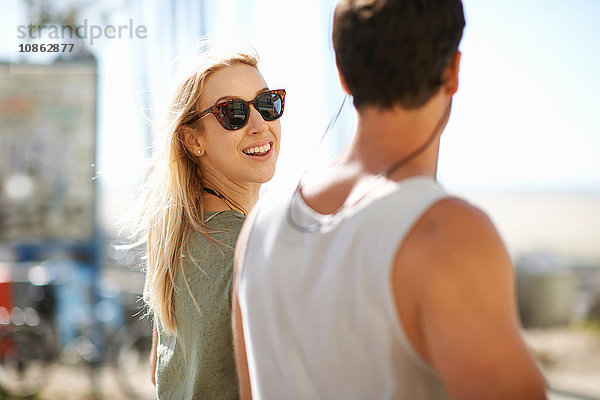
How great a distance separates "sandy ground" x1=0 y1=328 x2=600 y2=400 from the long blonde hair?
169 inches

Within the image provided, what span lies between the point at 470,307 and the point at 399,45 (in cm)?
40

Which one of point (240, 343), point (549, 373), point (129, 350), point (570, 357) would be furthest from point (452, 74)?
point (570, 357)

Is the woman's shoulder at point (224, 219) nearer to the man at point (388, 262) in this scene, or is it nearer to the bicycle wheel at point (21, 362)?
the man at point (388, 262)

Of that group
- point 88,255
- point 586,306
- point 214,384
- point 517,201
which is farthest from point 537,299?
point 517,201

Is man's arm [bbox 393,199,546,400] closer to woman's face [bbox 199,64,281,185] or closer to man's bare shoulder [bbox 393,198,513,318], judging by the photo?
man's bare shoulder [bbox 393,198,513,318]

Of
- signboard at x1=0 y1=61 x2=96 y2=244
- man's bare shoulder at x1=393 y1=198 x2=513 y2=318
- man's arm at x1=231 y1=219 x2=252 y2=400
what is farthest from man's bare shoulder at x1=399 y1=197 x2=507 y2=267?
signboard at x1=0 y1=61 x2=96 y2=244

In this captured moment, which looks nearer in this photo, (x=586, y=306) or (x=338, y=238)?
(x=338, y=238)

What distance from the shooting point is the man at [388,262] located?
900 millimetres

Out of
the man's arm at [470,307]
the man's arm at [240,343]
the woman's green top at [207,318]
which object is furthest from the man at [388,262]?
the woman's green top at [207,318]

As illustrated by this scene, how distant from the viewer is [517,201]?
53094 millimetres

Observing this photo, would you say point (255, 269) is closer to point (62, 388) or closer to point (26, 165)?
point (62, 388)

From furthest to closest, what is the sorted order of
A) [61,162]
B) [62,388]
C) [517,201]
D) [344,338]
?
[517,201] < [61,162] < [62,388] < [344,338]

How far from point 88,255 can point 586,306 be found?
24.8ft

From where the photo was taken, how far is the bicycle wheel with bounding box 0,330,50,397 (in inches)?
226
